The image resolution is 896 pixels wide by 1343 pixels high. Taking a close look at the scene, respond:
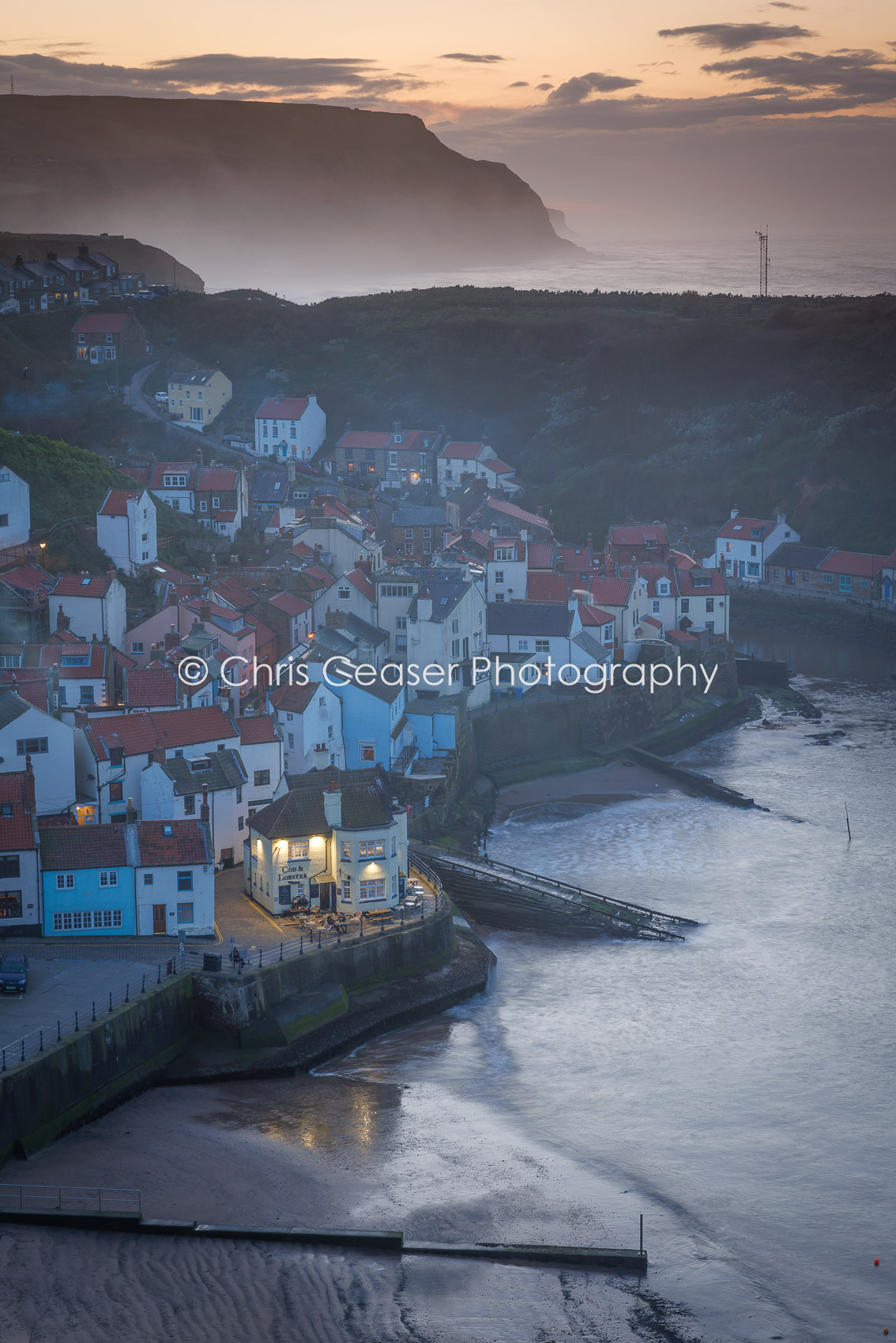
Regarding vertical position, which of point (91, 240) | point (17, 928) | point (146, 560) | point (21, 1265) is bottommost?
point (21, 1265)

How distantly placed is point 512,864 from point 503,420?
61.9m

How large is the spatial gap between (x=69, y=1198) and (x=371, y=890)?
918cm

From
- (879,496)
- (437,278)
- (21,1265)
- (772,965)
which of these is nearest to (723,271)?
(437,278)

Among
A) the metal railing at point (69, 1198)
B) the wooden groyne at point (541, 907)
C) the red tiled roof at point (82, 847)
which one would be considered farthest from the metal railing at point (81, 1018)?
the wooden groyne at point (541, 907)

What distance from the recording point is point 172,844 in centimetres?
2597

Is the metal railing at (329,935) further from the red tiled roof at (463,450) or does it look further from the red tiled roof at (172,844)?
the red tiled roof at (463,450)

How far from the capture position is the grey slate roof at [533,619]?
43781 millimetres

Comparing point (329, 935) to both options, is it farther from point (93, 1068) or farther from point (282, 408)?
point (282, 408)

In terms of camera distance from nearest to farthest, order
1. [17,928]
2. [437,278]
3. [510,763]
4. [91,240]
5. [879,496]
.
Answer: [17,928] < [510,763] < [879,496] < [91,240] < [437,278]

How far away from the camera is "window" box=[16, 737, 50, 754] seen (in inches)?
1098

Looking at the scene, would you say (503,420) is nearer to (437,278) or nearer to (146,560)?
(146,560)

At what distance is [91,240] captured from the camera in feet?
369

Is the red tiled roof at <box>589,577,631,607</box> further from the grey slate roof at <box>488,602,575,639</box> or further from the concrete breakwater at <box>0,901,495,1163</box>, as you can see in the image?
the concrete breakwater at <box>0,901,495,1163</box>

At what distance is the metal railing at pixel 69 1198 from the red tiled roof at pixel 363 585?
999 inches
